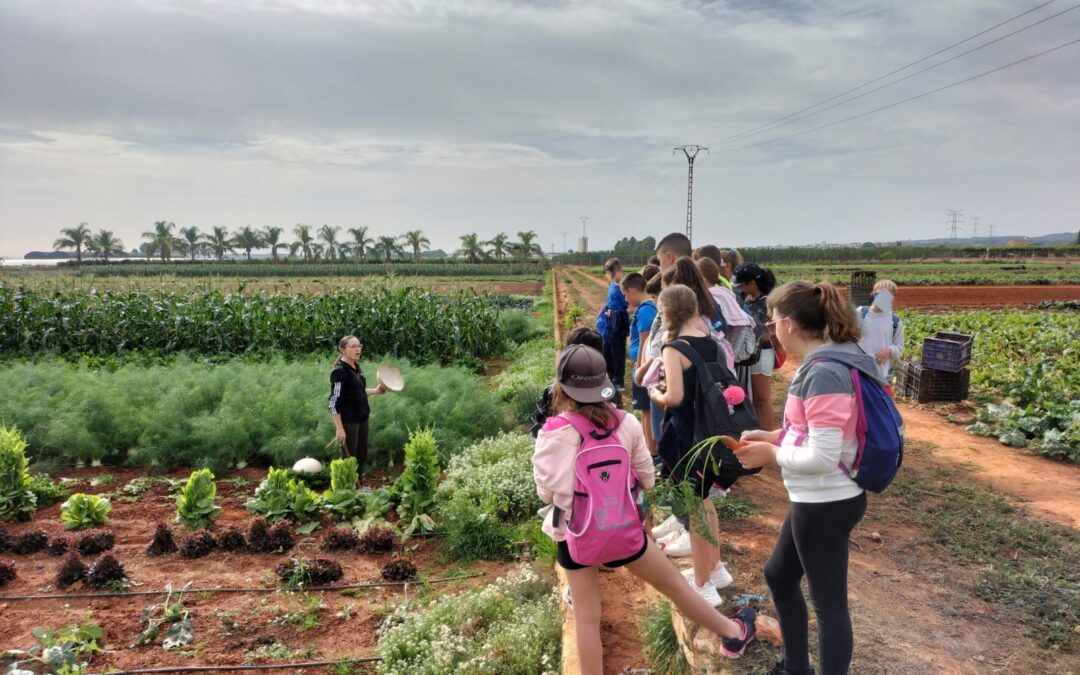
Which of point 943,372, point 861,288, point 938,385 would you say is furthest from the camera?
point 861,288

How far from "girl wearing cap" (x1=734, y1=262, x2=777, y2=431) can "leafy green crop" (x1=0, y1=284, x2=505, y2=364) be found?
913cm

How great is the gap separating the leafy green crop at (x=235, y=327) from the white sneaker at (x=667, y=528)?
9.84m

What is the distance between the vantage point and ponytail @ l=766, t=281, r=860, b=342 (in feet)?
8.02

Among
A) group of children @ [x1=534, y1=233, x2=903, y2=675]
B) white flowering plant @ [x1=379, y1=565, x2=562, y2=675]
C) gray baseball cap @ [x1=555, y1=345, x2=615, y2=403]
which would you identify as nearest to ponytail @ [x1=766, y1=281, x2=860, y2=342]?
group of children @ [x1=534, y1=233, x2=903, y2=675]

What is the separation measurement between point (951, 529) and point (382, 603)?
4.46 metres

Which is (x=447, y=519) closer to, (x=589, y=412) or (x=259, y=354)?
(x=589, y=412)

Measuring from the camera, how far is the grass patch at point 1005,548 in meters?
3.74

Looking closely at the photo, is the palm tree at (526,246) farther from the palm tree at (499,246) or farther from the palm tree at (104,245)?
the palm tree at (104,245)

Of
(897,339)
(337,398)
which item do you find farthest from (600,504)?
(897,339)

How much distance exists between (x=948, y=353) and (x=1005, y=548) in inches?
219

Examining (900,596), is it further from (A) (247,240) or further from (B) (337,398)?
(A) (247,240)

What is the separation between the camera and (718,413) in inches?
128

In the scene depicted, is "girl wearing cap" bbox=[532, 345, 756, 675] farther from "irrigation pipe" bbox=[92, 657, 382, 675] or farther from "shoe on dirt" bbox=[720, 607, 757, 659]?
"irrigation pipe" bbox=[92, 657, 382, 675]

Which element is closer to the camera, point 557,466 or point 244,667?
point 557,466
